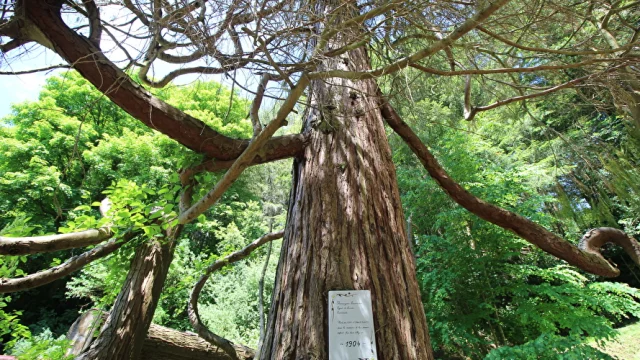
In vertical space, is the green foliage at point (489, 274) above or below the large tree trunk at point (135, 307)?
above

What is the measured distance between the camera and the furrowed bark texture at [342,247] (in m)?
1.02

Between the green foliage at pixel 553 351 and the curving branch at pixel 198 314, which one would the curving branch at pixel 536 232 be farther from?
the curving branch at pixel 198 314

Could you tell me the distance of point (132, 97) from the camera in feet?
4.19

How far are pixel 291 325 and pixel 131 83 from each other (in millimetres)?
1188

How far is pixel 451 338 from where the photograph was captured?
475cm

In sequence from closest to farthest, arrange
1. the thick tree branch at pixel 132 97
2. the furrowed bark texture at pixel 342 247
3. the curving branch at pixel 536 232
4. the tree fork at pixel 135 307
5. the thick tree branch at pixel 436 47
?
the thick tree branch at pixel 436 47, the furrowed bark texture at pixel 342 247, the thick tree branch at pixel 132 97, the curving branch at pixel 536 232, the tree fork at pixel 135 307

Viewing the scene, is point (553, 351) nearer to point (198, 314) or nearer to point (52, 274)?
point (198, 314)

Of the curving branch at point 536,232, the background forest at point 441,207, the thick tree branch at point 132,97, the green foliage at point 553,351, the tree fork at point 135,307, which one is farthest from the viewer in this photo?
the green foliage at point 553,351

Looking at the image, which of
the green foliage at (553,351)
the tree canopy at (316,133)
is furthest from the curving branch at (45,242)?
the green foliage at (553,351)

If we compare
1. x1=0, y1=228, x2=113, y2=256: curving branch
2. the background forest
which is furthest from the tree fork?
x1=0, y1=228, x2=113, y2=256: curving branch

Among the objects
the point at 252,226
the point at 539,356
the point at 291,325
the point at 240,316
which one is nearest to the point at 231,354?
the point at 291,325

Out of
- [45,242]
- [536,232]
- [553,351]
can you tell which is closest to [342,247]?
[45,242]

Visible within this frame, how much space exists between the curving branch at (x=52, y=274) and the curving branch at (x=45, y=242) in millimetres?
372

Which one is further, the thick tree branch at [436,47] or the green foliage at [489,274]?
the green foliage at [489,274]
